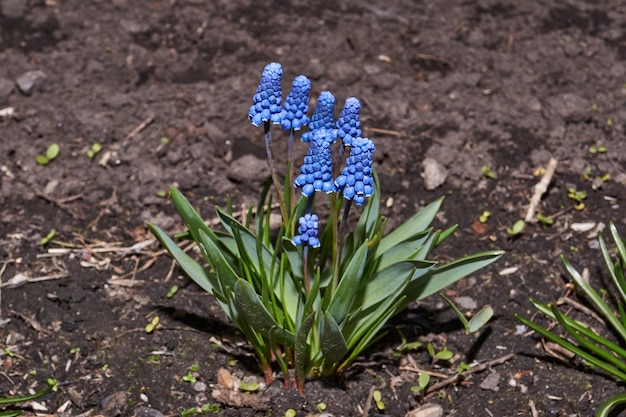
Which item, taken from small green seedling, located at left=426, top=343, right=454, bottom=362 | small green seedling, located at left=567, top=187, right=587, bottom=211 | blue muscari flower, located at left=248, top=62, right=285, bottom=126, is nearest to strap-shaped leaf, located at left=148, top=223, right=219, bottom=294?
blue muscari flower, located at left=248, top=62, right=285, bottom=126

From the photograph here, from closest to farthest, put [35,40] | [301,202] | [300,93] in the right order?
1. [300,93]
2. [301,202]
3. [35,40]

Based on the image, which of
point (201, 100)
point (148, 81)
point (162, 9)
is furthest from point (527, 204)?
point (162, 9)

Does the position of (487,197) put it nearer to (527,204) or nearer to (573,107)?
(527,204)

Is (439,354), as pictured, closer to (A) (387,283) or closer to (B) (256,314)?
(A) (387,283)

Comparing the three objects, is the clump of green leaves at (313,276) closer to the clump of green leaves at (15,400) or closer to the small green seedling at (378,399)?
the small green seedling at (378,399)

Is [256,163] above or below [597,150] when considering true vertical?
below

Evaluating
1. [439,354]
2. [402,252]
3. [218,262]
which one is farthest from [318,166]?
[439,354]

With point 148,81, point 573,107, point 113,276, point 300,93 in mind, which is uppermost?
point 300,93
